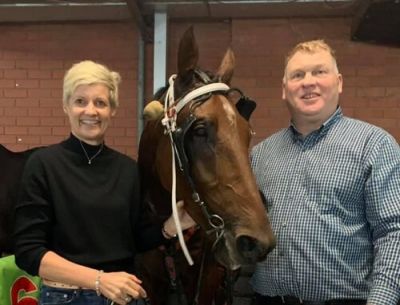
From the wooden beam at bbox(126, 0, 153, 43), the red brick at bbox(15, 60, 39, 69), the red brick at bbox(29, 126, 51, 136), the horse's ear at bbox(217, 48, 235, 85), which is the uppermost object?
the wooden beam at bbox(126, 0, 153, 43)

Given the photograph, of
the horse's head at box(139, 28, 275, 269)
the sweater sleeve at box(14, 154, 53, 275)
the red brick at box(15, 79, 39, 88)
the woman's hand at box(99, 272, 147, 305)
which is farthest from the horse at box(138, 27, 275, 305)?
the red brick at box(15, 79, 39, 88)

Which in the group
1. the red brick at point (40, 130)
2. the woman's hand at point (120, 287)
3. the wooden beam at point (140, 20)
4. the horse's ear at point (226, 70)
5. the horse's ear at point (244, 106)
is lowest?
the woman's hand at point (120, 287)

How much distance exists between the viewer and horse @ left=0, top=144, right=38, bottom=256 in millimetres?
2879

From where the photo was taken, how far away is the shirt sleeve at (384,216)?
5.24 feet

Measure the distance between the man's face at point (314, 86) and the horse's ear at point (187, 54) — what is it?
372 mm

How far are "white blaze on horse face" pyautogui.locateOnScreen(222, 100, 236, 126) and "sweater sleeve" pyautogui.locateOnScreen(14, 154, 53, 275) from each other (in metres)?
0.65

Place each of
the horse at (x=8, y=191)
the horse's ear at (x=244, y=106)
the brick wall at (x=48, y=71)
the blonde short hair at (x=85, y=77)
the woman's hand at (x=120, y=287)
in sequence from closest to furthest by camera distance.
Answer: the woman's hand at (x=120, y=287), the blonde short hair at (x=85, y=77), the horse's ear at (x=244, y=106), the horse at (x=8, y=191), the brick wall at (x=48, y=71)

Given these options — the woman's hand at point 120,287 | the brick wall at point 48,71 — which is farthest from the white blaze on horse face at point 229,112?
the brick wall at point 48,71

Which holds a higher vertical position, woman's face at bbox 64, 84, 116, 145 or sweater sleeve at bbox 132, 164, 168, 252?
woman's face at bbox 64, 84, 116, 145

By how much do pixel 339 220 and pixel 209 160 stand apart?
1.61 feet

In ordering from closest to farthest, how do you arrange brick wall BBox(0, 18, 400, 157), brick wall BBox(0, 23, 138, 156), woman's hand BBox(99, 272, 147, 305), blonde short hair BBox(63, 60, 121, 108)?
1. woman's hand BBox(99, 272, 147, 305)
2. blonde short hair BBox(63, 60, 121, 108)
3. brick wall BBox(0, 18, 400, 157)
4. brick wall BBox(0, 23, 138, 156)

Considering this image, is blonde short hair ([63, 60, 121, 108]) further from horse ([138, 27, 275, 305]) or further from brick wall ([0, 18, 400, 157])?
brick wall ([0, 18, 400, 157])

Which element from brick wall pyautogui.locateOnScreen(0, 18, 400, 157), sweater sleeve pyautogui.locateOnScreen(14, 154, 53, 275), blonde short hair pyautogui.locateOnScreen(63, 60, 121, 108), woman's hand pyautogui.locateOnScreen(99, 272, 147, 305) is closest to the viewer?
woman's hand pyautogui.locateOnScreen(99, 272, 147, 305)

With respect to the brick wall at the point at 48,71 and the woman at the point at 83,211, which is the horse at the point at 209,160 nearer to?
the woman at the point at 83,211
